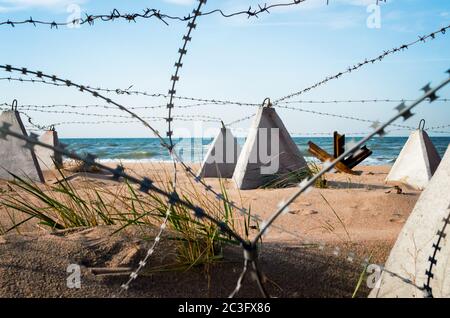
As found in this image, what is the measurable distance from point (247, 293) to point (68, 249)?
1.02m

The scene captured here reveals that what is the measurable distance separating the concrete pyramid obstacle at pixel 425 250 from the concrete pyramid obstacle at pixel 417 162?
203 inches

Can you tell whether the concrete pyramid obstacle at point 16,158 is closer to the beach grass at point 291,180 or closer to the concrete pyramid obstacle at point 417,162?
the beach grass at point 291,180

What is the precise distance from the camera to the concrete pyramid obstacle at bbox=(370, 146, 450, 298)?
2.10 meters

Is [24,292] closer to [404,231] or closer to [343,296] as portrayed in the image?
[343,296]

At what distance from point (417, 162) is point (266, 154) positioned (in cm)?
233

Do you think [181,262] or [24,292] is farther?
[181,262]

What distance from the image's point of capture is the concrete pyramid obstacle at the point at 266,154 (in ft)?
23.8

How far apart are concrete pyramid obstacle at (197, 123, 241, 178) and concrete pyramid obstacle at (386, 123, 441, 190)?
9.36 feet

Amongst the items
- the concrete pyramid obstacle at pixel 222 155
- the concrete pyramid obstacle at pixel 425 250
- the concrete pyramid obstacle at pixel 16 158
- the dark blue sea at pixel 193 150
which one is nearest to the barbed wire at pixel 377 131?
the concrete pyramid obstacle at pixel 425 250

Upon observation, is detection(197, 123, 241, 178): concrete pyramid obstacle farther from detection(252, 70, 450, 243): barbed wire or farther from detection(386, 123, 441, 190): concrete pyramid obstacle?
detection(252, 70, 450, 243): barbed wire

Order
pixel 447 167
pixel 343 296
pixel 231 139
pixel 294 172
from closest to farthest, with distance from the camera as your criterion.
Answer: pixel 447 167, pixel 343 296, pixel 294 172, pixel 231 139

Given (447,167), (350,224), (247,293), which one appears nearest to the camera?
(447,167)

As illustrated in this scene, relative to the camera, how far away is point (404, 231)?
7.75 feet

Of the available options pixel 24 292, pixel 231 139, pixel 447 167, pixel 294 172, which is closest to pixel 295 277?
pixel 447 167
